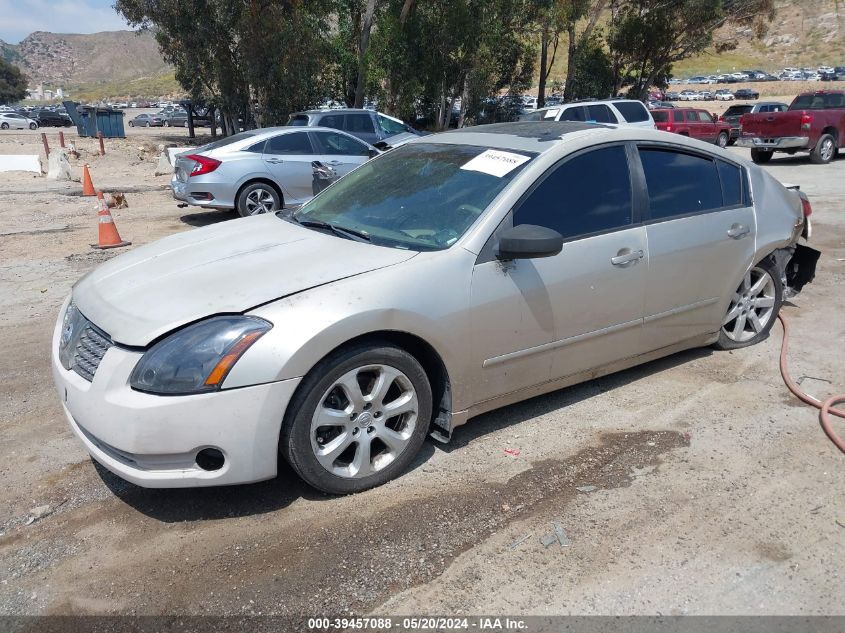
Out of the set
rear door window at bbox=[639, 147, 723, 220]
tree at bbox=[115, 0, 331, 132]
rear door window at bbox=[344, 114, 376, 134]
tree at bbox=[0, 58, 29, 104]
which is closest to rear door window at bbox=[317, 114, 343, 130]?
rear door window at bbox=[344, 114, 376, 134]

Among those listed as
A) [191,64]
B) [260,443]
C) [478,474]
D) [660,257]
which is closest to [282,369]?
[260,443]

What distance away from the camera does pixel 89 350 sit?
10.2 feet

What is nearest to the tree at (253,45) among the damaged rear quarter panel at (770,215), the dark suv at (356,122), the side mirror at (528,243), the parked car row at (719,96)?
the dark suv at (356,122)

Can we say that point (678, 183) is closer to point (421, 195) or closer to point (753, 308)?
point (753, 308)

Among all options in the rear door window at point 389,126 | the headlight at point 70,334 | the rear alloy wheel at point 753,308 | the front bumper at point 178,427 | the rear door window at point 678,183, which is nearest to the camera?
the front bumper at point 178,427

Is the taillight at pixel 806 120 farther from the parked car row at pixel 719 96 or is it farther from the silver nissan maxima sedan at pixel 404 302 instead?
the parked car row at pixel 719 96

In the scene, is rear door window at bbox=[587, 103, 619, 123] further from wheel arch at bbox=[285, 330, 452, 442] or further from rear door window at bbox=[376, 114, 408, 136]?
wheel arch at bbox=[285, 330, 452, 442]

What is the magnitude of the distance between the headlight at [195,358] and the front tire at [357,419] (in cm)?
32

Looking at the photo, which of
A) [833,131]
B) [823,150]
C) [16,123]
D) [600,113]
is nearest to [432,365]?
[600,113]

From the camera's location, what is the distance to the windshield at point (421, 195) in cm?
361

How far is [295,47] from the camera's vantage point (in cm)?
2325

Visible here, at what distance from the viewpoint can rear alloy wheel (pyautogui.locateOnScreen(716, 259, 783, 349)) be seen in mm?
4918

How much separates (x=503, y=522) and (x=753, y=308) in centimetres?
305

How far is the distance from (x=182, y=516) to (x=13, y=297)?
4846 millimetres
